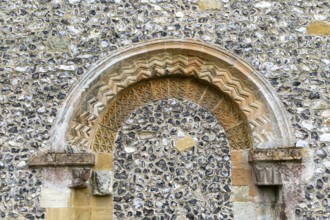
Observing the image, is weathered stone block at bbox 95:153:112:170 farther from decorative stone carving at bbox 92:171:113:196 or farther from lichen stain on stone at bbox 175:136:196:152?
lichen stain on stone at bbox 175:136:196:152

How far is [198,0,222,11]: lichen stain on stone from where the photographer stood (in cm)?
641

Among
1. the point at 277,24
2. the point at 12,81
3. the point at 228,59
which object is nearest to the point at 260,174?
the point at 228,59

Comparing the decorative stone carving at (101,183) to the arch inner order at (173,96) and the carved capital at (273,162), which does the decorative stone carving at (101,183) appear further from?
the carved capital at (273,162)

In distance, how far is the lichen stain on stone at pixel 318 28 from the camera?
6.34 meters

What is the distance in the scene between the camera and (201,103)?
6.47 m

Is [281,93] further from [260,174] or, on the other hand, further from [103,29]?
[103,29]

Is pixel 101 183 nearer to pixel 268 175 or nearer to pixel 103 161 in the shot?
pixel 103 161

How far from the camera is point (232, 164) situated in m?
6.29

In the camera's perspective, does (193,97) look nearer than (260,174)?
No

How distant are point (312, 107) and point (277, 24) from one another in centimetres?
104

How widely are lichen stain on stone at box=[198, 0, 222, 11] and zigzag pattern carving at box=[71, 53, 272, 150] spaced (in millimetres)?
611

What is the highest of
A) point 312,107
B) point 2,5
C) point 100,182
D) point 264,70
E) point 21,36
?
point 2,5

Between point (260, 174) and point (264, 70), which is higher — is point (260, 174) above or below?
below

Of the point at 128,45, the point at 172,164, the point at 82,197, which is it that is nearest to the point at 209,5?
the point at 128,45
